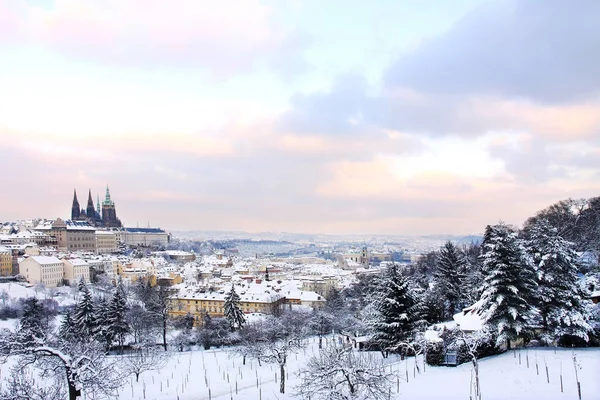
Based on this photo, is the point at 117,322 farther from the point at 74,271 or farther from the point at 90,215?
the point at 90,215

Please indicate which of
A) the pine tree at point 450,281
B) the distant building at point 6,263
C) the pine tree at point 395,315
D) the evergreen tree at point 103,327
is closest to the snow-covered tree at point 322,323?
the pine tree at point 450,281

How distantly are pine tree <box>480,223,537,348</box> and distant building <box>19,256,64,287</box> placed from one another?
91.9 m

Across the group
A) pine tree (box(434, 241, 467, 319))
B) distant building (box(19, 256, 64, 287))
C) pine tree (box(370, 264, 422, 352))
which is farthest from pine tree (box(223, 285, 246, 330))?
distant building (box(19, 256, 64, 287))

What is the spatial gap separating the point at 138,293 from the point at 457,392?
239 ft

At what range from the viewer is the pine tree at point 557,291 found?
24234 millimetres

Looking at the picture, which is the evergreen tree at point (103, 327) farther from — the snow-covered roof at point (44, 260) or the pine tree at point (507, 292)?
the snow-covered roof at point (44, 260)

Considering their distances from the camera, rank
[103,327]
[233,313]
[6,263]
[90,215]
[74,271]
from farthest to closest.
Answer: [90,215] → [74,271] → [6,263] → [233,313] → [103,327]

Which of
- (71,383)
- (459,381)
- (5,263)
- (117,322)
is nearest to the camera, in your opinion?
(71,383)

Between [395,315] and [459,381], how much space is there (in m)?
7.00

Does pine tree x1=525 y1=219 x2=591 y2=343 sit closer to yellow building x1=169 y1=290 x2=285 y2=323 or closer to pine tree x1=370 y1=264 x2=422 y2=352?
pine tree x1=370 y1=264 x2=422 y2=352

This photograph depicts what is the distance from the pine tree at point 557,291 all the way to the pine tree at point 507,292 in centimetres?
70

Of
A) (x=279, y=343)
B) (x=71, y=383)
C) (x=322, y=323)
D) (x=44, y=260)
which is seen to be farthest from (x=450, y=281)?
(x=44, y=260)

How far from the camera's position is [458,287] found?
Answer: 43.2 meters

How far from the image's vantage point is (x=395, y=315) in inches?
1124
